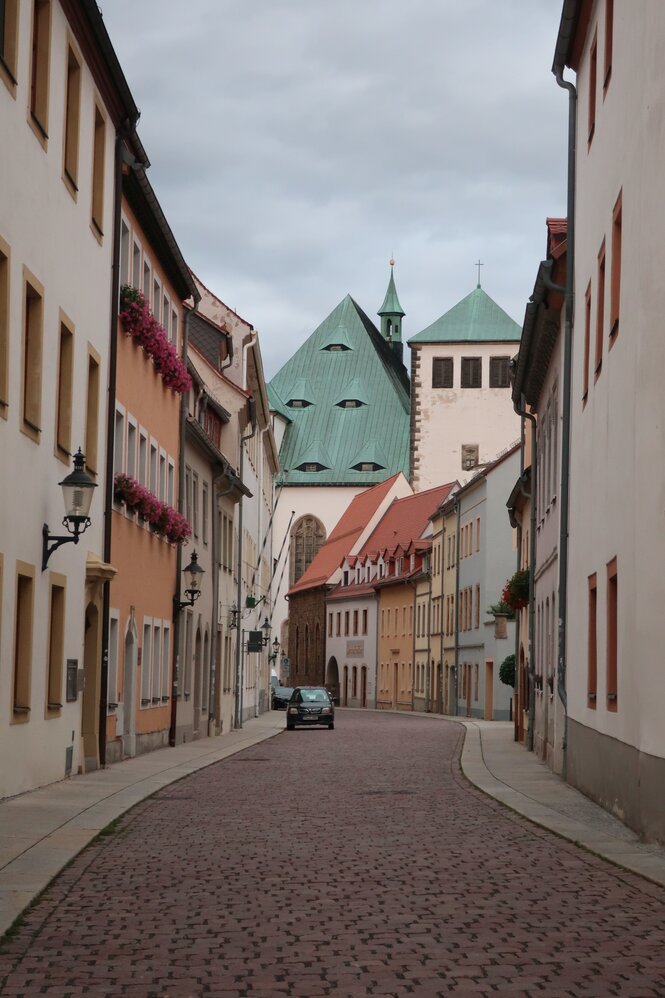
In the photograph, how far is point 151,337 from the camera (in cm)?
2575

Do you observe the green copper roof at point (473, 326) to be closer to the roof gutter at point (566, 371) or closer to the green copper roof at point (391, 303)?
the green copper roof at point (391, 303)

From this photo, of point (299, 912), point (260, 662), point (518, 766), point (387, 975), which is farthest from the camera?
point (260, 662)

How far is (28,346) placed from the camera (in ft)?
57.1

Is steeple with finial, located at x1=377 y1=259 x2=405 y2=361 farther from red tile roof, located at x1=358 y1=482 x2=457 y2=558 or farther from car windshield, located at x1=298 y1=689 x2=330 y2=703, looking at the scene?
car windshield, located at x1=298 y1=689 x2=330 y2=703

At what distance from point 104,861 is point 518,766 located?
1494 cm

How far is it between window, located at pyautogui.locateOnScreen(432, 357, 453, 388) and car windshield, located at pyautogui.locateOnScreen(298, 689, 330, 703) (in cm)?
5512

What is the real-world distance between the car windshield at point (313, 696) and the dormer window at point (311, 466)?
207 ft

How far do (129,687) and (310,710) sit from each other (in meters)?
21.3

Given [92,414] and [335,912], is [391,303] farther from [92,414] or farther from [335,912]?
[335,912]

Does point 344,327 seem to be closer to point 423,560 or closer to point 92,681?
point 423,560

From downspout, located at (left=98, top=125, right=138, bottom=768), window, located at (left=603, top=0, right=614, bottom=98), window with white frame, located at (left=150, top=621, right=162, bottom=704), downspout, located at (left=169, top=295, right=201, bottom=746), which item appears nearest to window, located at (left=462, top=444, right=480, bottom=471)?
downspout, located at (left=169, top=295, right=201, bottom=746)

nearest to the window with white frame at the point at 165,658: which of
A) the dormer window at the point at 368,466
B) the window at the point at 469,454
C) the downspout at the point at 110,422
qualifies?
the downspout at the point at 110,422

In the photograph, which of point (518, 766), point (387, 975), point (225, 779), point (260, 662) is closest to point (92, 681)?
point (225, 779)

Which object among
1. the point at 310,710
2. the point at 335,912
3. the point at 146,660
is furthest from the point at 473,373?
the point at 335,912
